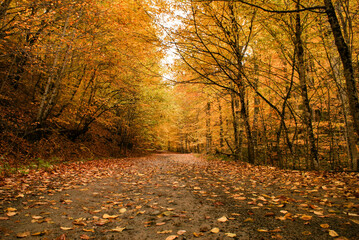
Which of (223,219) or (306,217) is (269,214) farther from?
(223,219)

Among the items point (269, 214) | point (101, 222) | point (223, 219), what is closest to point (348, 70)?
point (269, 214)

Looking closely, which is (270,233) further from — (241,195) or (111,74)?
(111,74)

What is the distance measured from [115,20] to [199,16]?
5565 mm

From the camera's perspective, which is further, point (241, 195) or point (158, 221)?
point (241, 195)

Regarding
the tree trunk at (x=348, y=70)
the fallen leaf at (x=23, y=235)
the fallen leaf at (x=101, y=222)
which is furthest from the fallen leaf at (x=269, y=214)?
the fallen leaf at (x=23, y=235)

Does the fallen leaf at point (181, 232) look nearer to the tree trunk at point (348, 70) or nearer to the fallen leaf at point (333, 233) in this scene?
the fallen leaf at point (333, 233)

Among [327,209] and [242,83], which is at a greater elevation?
[242,83]

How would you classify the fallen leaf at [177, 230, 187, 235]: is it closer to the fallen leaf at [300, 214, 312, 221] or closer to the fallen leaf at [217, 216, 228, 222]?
the fallen leaf at [217, 216, 228, 222]

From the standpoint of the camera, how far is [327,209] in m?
2.56

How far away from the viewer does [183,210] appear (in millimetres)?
2855

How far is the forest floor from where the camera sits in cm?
209

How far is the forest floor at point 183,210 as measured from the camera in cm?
209

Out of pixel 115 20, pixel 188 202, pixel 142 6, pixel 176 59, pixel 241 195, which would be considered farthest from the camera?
pixel 115 20

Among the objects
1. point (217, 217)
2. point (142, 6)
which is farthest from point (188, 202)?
point (142, 6)
